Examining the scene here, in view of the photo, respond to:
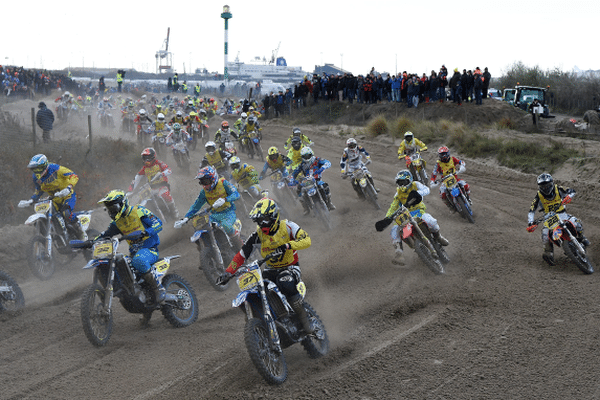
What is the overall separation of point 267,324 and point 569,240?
6.29m

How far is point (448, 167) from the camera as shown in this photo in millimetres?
14008

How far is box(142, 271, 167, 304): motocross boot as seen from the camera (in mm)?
7539

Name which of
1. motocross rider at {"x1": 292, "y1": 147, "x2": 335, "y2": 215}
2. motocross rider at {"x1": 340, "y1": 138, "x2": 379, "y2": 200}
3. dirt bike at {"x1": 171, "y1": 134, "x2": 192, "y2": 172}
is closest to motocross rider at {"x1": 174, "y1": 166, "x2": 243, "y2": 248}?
motocross rider at {"x1": 292, "y1": 147, "x2": 335, "y2": 215}

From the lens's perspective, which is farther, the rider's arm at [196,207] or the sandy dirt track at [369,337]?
the rider's arm at [196,207]

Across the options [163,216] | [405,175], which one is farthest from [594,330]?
[163,216]

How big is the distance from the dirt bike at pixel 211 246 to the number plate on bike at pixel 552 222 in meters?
5.67

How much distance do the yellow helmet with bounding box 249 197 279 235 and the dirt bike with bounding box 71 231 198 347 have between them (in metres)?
2.05

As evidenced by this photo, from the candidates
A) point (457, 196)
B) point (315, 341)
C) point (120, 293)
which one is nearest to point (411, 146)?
point (457, 196)

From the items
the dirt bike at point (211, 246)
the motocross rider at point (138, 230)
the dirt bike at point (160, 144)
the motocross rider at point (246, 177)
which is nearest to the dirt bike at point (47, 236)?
the dirt bike at point (211, 246)

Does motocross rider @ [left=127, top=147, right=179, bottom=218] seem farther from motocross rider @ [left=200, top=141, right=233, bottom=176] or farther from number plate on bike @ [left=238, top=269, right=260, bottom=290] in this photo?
number plate on bike @ [left=238, top=269, right=260, bottom=290]

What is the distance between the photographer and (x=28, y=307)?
354 inches

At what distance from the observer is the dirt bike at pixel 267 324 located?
18.4ft

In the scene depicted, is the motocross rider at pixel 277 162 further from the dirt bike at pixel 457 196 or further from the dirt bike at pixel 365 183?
the dirt bike at pixel 457 196

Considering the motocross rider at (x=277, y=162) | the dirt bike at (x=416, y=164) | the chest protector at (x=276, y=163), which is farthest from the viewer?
the dirt bike at (x=416, y=164)
